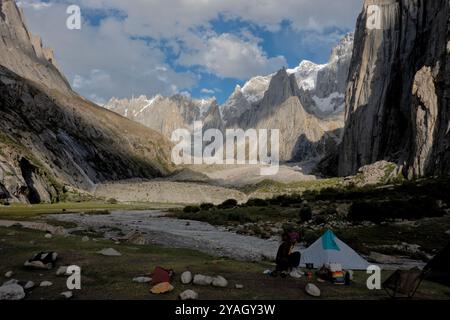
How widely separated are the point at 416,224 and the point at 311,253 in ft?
76.2

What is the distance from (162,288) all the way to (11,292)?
4.43 metres

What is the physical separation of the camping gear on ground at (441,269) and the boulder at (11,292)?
1541 cm

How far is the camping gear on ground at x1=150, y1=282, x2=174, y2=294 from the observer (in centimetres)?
1355

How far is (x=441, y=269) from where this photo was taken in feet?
60.4

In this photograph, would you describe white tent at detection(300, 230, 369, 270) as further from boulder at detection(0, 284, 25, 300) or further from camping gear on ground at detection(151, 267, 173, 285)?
boulder at detection(0, 284, 25, 300)

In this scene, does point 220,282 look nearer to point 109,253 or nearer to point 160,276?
point 160,276

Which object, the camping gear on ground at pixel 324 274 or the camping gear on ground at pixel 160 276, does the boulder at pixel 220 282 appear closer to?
the camping gear on ground at pixel 160 276

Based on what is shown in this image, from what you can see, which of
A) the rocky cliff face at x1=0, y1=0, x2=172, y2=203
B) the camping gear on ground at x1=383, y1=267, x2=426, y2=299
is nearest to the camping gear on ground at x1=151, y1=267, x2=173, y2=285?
the camping gear on ground at x1=383, y1=267, x2=426, y2=299

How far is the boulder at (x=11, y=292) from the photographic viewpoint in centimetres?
1259

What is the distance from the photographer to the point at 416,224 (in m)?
41.1

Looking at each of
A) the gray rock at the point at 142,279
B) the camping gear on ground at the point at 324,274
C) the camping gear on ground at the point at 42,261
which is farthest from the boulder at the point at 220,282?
the camping gear on ground at the point at 42,261

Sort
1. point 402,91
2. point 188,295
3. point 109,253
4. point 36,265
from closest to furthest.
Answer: point 188,295
point 36,265
point 109,253
point 402,91

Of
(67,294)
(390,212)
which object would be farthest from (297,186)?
(67,294)
